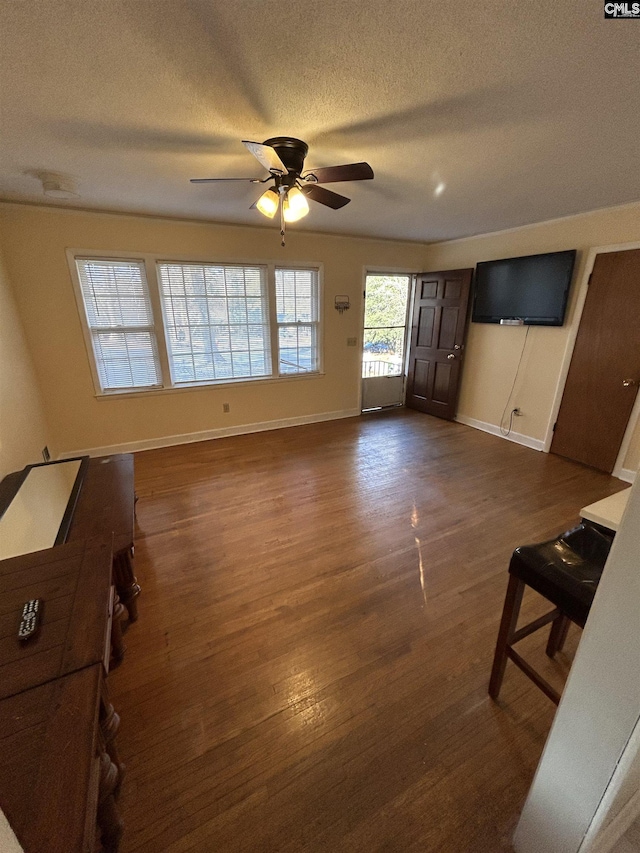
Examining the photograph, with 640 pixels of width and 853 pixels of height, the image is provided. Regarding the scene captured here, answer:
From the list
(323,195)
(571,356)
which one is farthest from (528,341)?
(323,195)

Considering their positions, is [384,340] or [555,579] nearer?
[555,579]

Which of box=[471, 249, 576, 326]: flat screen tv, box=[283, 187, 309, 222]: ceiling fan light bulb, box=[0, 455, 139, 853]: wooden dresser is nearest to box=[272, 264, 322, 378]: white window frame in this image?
box=[471, 249, 576, 326]: flat screen tv

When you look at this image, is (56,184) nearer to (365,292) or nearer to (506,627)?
(365,292)

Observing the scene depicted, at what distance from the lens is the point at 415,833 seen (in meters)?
1.07

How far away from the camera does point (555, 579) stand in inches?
45.1

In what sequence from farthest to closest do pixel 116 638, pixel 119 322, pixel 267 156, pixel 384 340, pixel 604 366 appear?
pixel 384 340 → pixel 119 322 → pixel 604 366 → pixel 267 156 → pixel 116 638

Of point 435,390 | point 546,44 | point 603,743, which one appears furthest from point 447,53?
point 435,390

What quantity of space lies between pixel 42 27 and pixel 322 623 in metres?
2.63

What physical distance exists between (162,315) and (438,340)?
369 centimetres

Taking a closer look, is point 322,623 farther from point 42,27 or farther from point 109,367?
point 109,367

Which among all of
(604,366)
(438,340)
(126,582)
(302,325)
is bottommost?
(126,582)

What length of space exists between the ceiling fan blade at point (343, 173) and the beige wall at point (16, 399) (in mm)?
2607

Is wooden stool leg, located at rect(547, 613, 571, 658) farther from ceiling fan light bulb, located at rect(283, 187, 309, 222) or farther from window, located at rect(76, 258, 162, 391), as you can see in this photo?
window, located at rect(76, 258, 162, 391)

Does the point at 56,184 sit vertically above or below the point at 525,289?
above
